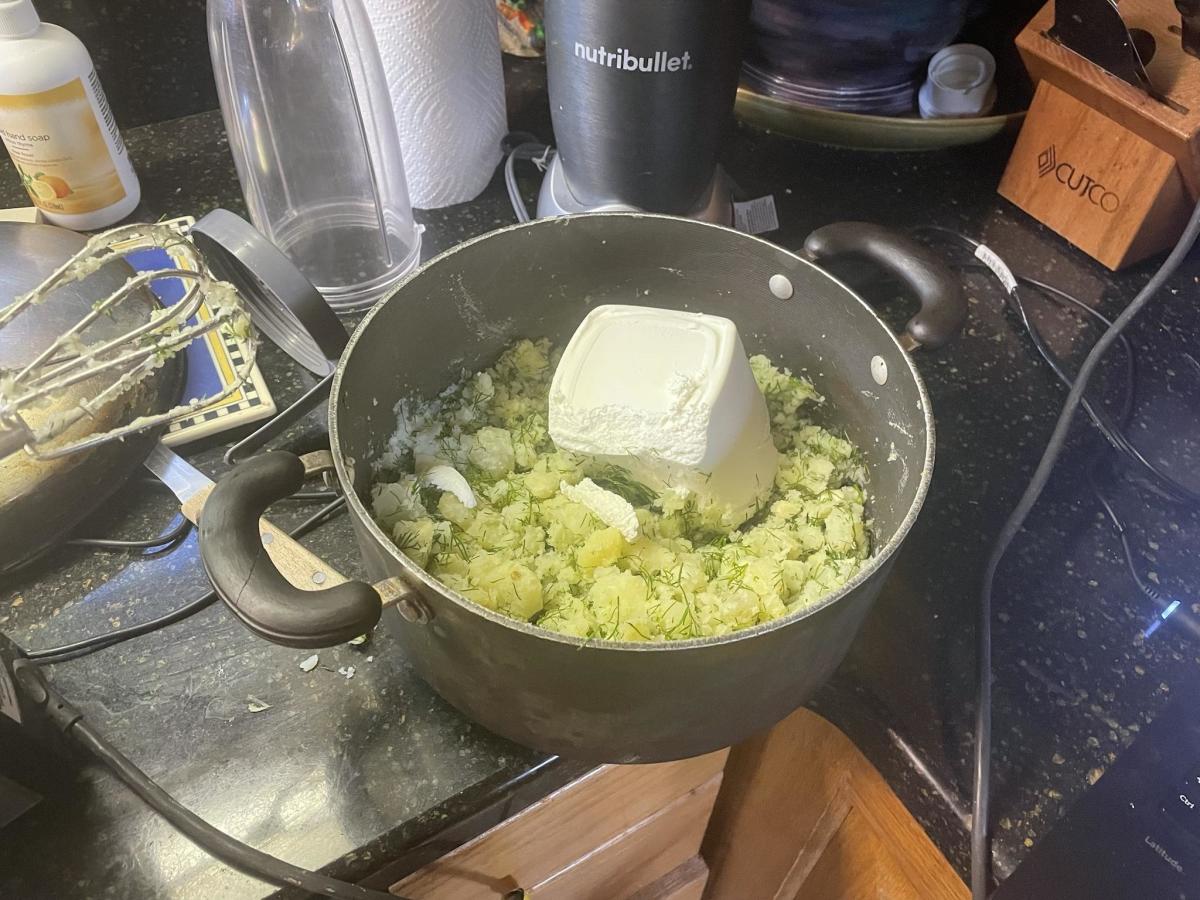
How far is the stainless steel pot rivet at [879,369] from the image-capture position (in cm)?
59

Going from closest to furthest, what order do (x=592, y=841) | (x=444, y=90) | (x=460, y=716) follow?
(x=460, y=716), (x=592, y=841), (x=444, y=90)

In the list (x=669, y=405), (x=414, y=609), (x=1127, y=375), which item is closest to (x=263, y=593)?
(x=414, y=609)

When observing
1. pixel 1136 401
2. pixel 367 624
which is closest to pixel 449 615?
pixel 367 624

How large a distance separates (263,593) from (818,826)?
0.50 meters

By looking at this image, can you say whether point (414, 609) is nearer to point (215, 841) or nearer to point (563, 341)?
point (215, 841)

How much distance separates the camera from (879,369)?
60cm

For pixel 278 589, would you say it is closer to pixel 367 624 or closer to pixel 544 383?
pixel 367 624

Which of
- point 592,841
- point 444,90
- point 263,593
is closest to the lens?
point 263,593

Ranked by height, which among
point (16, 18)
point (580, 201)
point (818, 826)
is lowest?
point (818, 826)

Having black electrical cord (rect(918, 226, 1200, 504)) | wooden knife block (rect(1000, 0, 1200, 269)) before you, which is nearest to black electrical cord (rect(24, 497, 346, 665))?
black electrical cord (rect(918, 226, 1200, 504))

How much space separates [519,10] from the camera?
0.98m

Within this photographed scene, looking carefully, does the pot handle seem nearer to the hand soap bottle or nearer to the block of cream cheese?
the block of cream cheese

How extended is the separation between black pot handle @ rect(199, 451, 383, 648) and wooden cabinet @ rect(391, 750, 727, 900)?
0.24 m

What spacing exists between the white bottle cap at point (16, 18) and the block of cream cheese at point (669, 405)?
49 cm
